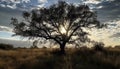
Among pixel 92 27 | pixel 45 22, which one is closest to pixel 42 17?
pixel 45 22

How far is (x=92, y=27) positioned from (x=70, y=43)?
4313 mm

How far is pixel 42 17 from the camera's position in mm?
32406

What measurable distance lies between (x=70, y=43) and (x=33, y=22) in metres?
6.12

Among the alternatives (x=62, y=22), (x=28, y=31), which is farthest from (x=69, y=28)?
(x=28, y=31)

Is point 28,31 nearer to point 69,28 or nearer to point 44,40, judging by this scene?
point 44,40

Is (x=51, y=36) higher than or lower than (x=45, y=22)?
lower

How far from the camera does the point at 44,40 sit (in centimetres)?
3288

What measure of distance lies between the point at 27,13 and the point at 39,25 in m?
2.46

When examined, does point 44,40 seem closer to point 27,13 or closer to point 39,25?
point 39,25

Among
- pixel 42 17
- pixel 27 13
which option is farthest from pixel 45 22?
pixel 27 13

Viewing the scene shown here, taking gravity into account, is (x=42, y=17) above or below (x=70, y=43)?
above

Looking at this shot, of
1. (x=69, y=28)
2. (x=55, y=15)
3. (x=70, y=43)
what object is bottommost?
(x=70, y=43)

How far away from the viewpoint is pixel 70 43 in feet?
106

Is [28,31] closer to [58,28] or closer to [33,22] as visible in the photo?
[33,22]
